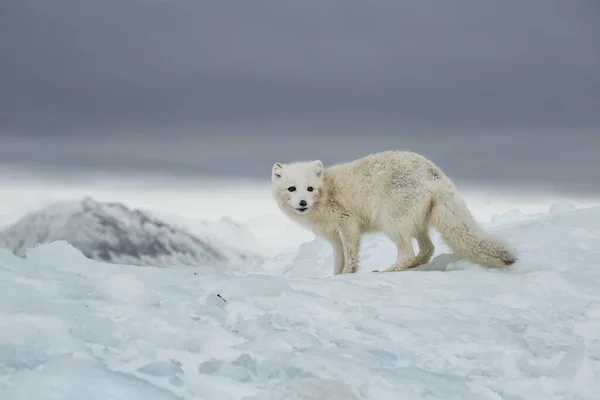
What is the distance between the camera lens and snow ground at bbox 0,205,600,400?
5.20 metres

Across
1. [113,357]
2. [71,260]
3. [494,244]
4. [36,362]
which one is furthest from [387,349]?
[494,244]

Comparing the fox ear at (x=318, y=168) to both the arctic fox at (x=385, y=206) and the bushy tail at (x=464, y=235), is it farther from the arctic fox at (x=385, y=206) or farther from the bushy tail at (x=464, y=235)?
the bushy tail at (x=464, y=235)

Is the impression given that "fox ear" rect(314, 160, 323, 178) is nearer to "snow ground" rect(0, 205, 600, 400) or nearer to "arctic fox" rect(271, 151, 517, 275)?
"arctic fox" rect(271, 151, 517, 275)

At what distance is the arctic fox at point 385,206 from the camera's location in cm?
1014

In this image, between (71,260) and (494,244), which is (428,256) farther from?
(71,260)

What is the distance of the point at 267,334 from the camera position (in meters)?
6.12

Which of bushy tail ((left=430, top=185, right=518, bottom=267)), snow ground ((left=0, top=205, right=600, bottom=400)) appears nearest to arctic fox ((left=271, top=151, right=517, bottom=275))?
bushy tail ((left=430, top=185, right=518, bottom=267))

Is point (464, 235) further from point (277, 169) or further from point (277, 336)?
point (277, 336)

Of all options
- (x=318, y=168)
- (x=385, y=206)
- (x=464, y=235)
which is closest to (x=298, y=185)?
(x=318, y=168)

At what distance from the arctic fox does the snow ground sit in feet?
5.19

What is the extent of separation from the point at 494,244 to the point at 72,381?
6.41m

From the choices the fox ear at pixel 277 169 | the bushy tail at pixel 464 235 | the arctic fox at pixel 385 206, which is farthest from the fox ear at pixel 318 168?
the bushy tail at pixel 464 235

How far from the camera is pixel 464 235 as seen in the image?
396 inches

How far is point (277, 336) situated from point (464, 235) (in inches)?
185
